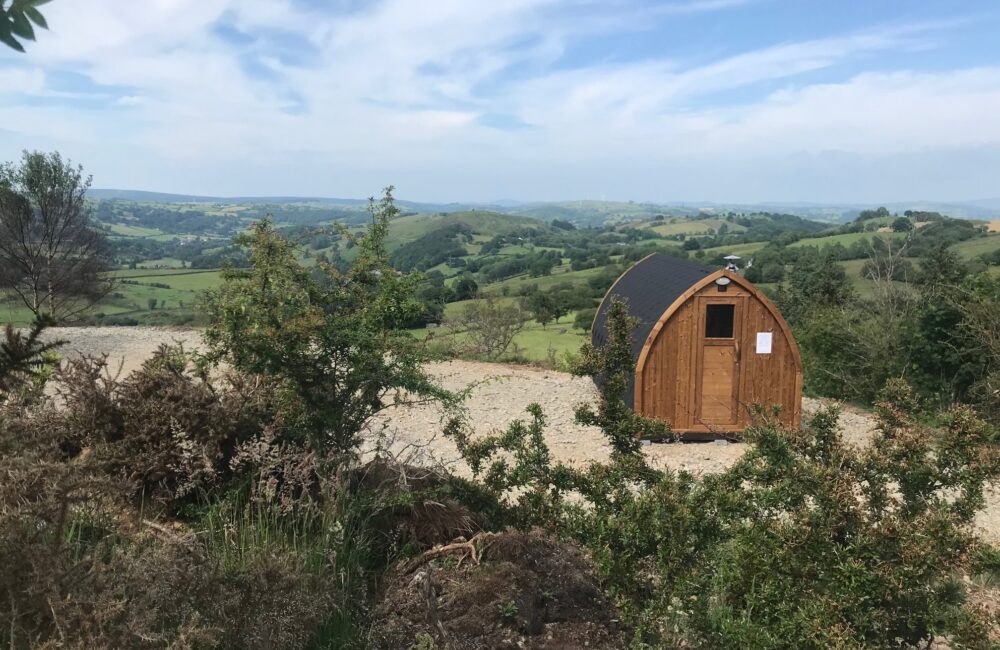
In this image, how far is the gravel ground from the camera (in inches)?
361

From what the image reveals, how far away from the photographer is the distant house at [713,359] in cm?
1054

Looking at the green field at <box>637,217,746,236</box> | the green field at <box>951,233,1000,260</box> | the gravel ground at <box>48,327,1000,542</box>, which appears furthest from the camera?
the green field at <box>637,217,746,236</box>

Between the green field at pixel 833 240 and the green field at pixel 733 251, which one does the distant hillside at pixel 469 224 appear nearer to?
the green field at pixel 733 251

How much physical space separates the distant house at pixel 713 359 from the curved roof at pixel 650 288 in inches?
2.9

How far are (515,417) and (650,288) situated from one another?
151 inches

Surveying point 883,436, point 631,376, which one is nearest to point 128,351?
point 631,376

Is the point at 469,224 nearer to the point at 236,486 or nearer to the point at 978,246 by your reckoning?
the point at 978,246

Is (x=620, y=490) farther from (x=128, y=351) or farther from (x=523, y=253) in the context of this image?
(x=523, y=253)

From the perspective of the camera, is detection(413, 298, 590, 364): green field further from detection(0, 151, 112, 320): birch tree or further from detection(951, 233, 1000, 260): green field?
detection(951, 233, 1000, 260): green field

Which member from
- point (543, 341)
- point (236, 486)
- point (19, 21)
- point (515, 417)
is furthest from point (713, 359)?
point (543, 341)

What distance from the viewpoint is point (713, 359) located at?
424 inches

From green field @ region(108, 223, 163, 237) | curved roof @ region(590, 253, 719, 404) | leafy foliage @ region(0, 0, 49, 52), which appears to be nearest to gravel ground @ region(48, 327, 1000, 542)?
curved roof @ region(590, 253, 719, 404)

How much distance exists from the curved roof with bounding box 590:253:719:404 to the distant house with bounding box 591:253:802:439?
0.24 ft

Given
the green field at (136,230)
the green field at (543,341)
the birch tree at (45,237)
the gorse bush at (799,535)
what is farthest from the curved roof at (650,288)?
the green field at (136,230)
